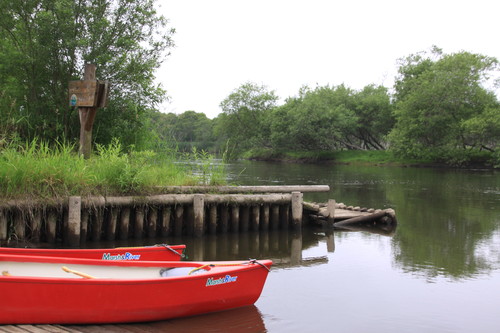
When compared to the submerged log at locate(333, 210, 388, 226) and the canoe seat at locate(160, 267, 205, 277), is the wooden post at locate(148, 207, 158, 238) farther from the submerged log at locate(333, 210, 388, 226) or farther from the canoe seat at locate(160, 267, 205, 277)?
the submerged log at locate(333, 210, 388, 226)

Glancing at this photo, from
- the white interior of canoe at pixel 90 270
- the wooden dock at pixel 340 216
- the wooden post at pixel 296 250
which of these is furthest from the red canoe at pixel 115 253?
the wooden dock at pixel 340 216

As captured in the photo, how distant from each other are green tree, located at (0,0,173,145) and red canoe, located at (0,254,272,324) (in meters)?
8.14

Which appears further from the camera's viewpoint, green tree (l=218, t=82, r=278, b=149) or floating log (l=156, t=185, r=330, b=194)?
green tree (l=218, t=82, r=278, b=149)

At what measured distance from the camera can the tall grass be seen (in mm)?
9680

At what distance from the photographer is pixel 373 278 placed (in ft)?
30.7

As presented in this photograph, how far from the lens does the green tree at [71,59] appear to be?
13969mm

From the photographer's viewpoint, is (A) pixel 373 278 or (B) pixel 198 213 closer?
(A) pixel 373 278

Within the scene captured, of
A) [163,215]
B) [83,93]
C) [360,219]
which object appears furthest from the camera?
[360,219]

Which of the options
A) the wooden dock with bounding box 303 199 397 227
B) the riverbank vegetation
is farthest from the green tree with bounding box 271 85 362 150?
the wooden dock with bounding box 303 199 397 227

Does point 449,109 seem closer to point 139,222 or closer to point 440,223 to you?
point 440,223

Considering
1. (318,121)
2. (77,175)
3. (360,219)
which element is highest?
(318,121)

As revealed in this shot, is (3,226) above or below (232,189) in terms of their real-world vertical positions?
below

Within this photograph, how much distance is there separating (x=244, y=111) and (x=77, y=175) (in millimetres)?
69209

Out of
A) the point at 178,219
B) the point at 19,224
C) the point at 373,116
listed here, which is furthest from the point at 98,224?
the point at 373,116
